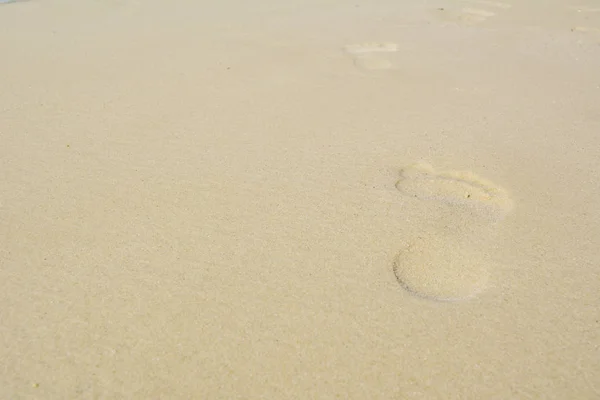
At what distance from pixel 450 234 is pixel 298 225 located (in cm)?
42

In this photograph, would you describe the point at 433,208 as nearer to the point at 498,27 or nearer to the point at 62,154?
the point at 62,154

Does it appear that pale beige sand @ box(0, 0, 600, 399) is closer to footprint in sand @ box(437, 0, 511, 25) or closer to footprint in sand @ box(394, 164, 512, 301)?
footprint in sand @ box(394, 164, 512, 301)

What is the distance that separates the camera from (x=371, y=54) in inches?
112

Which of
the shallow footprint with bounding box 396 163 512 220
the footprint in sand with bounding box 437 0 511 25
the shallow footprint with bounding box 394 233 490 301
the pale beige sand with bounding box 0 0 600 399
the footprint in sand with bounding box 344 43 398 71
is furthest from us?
the footprint in sand with bounding box 437 0 511 25

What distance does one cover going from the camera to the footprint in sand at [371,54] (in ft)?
8.80

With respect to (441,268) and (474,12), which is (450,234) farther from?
(474,12)

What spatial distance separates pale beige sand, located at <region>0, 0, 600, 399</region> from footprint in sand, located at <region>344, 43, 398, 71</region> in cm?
2

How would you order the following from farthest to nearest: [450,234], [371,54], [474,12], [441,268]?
1. [474,12]
2. [371,54]
3. [450,234]
4. [441,268]

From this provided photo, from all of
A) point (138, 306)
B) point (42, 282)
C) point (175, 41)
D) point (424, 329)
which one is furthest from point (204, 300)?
point (175, 41)

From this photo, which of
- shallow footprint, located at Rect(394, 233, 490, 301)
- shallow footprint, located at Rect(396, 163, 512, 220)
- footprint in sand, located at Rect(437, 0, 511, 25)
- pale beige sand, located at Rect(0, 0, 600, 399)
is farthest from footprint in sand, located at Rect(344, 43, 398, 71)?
shallow footprint, located at Rect(394, 233, 490, 301)

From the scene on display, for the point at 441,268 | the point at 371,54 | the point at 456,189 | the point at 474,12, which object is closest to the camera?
the point at 441,268

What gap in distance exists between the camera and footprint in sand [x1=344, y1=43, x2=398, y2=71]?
2.68 metres

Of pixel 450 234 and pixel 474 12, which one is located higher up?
pixel 450 234

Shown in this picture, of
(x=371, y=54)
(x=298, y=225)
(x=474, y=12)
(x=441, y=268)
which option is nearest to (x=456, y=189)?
(x=441, y=268)
